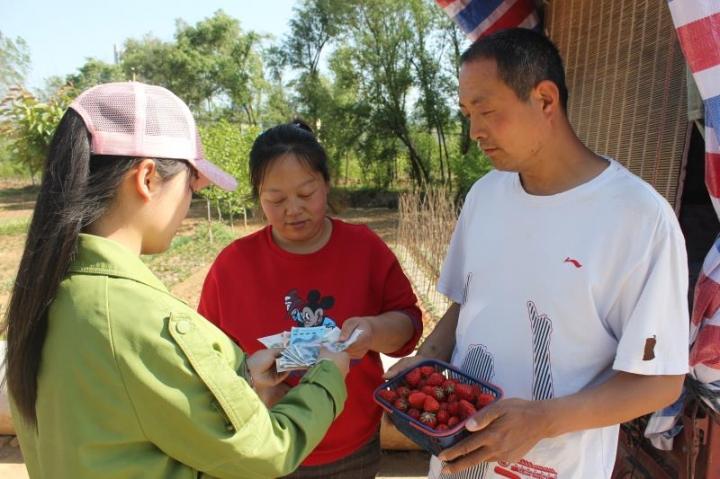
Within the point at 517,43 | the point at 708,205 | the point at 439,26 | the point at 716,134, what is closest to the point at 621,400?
the point at 716,134

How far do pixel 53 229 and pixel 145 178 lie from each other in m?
0.20

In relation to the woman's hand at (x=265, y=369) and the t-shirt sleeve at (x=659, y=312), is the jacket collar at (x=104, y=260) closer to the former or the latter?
the woman's hand at (x=265, y=369)

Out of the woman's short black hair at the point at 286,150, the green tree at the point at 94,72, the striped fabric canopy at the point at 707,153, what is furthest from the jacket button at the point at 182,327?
the green tree at the point at 94,72

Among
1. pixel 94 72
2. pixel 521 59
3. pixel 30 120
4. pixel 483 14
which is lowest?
pixel 521 59

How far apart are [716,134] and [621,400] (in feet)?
2.52

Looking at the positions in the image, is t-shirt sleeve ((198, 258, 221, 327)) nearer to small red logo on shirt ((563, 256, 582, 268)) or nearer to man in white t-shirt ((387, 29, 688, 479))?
man in white t-shirt ((387, 29, 688, 479))

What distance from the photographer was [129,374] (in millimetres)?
942

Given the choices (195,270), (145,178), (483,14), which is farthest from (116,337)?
(195,270)

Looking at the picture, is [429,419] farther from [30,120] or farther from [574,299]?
[30,120]

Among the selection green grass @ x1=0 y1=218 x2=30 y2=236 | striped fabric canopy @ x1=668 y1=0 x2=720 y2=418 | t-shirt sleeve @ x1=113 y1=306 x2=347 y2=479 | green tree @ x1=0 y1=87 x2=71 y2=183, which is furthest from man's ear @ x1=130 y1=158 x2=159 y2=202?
green grass @ x1=0 y1=218 x2=30 y2=236

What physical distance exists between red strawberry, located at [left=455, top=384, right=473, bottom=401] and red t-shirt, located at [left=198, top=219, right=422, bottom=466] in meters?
0.43

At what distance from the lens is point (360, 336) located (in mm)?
1513

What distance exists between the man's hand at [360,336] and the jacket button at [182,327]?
0.56 m

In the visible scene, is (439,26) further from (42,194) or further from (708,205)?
(42,194)
